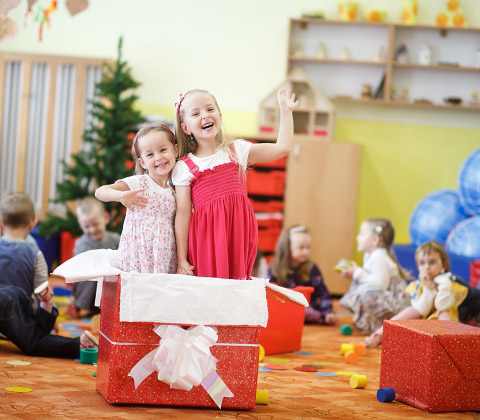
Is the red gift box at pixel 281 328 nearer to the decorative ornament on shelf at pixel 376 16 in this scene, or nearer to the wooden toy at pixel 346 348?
the wooden toy at pixel 346 348

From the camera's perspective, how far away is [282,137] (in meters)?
2.48

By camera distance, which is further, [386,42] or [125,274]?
[386,42]

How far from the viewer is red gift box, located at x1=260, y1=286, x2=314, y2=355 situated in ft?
11.0

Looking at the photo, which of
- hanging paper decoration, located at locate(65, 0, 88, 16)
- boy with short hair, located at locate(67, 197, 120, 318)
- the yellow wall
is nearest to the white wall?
the yellow wall

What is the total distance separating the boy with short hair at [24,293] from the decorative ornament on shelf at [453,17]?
382 centimetres

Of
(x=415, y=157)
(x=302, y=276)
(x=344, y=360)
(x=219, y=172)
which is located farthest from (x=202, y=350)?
(x=415, y=157)

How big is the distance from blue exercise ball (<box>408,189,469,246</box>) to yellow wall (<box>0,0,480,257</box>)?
0.72 m

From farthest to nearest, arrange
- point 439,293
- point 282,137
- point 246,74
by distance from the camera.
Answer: point 246,74
point 439,293
point 282,137

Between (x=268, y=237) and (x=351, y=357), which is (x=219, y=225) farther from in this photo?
(x=268, y=237)

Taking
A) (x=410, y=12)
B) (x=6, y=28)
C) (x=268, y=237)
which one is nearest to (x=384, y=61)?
(x=410, y=12)

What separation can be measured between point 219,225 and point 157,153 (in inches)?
11.7

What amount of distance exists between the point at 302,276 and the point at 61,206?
2712 millimetres

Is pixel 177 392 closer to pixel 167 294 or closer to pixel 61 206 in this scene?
pixel 167 294

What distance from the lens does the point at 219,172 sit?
2.45 meters
